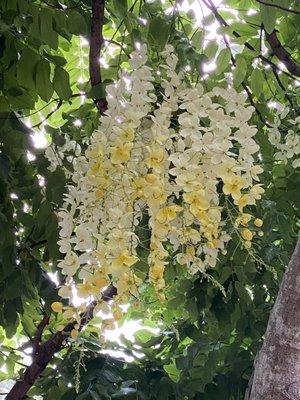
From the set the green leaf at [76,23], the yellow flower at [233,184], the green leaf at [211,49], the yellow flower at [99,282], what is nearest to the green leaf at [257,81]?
the green leaf at [211,49]

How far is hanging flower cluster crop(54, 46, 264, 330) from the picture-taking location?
0.85m

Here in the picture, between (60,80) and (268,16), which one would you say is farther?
(60,80)

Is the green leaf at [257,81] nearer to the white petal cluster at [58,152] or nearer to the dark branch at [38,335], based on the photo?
the white petal cluster at [58,152]

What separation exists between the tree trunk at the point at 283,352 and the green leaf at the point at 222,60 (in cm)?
57

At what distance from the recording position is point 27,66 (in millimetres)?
1266

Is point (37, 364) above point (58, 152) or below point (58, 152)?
below

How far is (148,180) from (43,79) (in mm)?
533

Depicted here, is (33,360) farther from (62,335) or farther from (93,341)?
(93,341)

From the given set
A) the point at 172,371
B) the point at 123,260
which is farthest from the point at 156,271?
the point at 172,371

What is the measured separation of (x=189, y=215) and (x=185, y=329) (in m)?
0.82

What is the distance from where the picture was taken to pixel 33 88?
1305mm

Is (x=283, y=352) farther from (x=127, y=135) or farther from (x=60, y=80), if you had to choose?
(x=60, y=80)

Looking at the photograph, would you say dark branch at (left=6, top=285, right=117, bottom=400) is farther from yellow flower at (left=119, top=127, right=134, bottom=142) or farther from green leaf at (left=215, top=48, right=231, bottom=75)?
yellow flower at (left=119, top=127, right=134, bottom=142)

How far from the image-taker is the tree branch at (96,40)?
1.27 meters
